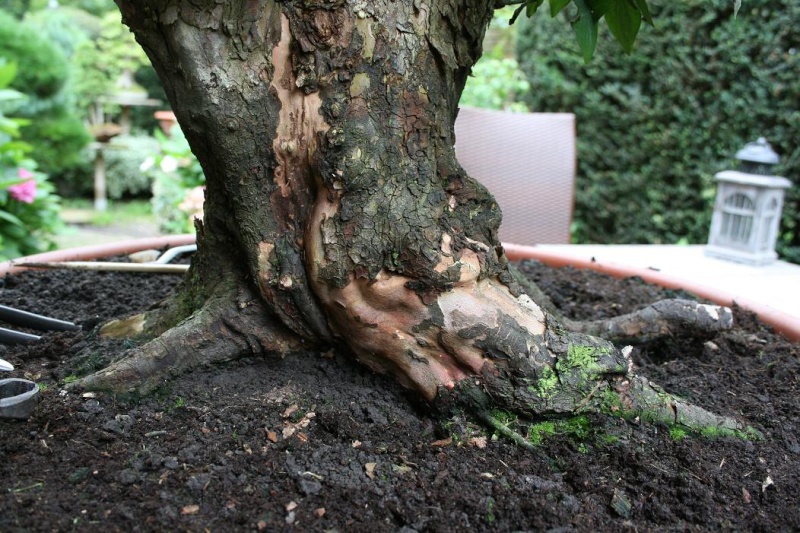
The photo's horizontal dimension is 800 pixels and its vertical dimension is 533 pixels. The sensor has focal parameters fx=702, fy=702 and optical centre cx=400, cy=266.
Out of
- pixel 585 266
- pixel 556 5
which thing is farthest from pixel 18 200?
pixel 556 5

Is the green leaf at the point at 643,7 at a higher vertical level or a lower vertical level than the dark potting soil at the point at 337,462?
higher

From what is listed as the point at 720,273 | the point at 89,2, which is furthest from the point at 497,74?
the point at 89,2

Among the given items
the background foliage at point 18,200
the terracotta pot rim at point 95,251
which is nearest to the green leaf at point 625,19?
the terracotta pot rim at point 95,251

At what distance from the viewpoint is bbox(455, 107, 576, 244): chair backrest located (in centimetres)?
298

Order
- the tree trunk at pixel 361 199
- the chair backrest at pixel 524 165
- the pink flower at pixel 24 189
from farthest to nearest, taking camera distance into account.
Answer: the pink flower at pixel 24 189
the chair backrest at pixel 524 165
the tree trunk at pixel 361 199

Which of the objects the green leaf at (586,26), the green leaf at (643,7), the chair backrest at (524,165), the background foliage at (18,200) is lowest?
the background foliage at (18,200)

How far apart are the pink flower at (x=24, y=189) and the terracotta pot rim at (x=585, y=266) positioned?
1.81 meters

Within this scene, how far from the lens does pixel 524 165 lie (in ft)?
9.92

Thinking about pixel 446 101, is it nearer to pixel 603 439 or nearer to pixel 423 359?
pixel 423 359

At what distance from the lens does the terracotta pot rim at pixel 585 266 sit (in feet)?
5.98

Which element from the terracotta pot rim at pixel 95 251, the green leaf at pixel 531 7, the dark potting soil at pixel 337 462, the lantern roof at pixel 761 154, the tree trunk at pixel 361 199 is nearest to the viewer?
the dark potting soil at pixel 337 462

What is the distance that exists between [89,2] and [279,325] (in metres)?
12.1

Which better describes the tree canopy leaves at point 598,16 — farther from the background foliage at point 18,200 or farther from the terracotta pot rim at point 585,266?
the background foliage at point 18,200

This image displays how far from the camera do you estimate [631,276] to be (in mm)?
2244
